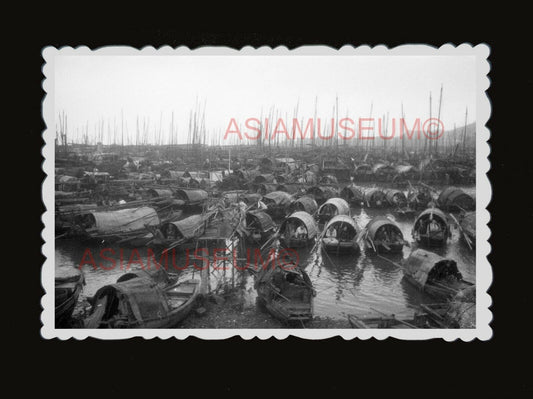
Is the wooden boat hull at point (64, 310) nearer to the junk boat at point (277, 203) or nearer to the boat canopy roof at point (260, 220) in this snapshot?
the boat canopy roof at point (260, 220)

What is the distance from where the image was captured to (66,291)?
984 centimetres

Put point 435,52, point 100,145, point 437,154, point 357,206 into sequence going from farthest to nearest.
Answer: point 357,206 → point 100,145 → point 437,154 → point 435,52

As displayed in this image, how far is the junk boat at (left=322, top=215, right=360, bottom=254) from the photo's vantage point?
1570 centimetres

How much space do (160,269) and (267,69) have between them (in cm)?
747

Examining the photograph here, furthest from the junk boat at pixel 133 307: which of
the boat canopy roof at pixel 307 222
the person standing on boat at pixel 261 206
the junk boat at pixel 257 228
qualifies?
the person standing on boat at pixel 261 206

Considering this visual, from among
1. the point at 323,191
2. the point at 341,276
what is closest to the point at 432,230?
the point at 323,191

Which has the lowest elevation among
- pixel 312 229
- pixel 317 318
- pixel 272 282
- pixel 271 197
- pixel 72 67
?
pixel 317 318

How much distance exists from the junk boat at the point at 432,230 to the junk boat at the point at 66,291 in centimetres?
1406

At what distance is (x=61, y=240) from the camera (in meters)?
11.1

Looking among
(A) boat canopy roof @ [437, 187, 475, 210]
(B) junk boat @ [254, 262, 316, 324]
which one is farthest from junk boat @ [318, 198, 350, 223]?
(B) junk boat @ [254, 262, 316, 324]

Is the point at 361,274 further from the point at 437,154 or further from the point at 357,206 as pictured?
the point at 357,206

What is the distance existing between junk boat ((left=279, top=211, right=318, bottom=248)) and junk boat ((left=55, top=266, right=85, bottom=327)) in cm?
873

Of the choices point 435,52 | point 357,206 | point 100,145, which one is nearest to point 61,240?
point 100,145

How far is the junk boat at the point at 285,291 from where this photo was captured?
10179mm
